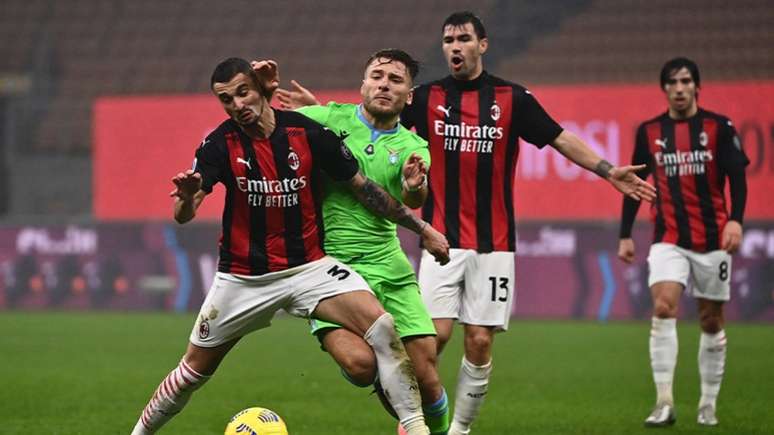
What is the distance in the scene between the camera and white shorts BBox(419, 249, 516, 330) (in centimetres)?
724

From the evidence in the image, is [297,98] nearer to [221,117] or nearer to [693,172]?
[693,172]

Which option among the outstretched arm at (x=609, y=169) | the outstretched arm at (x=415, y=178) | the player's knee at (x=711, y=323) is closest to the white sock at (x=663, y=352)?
the player's knee at (x=711, y=323)

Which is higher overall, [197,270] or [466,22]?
[466,22]

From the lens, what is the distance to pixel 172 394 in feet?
20.7

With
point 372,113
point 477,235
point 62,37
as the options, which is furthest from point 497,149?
point 62,37

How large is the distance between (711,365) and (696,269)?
629 millimetres

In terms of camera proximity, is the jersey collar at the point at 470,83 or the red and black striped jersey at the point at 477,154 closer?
the red and black striped jersey at the point at 477,154

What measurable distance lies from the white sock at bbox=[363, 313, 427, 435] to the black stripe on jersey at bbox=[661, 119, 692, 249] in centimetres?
330

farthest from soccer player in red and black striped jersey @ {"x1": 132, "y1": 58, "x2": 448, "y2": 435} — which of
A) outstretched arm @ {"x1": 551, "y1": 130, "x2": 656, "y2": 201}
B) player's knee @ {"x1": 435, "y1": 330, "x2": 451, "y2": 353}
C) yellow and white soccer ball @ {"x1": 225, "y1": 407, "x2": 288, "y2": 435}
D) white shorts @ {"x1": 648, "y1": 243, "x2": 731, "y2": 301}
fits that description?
white shorts @ {"x1": 648, "y1": 243, "x2": 731, "y2": 301}

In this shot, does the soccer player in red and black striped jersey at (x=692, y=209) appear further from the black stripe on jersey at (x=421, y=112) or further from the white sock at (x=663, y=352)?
the black stripe on jersey at (x=421, y=112)

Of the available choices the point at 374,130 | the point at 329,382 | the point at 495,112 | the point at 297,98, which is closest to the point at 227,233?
the point at 374,130

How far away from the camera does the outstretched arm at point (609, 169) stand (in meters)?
6.78

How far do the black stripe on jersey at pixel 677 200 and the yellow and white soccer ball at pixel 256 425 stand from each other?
3.52 meters

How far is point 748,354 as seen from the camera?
1295 cm
